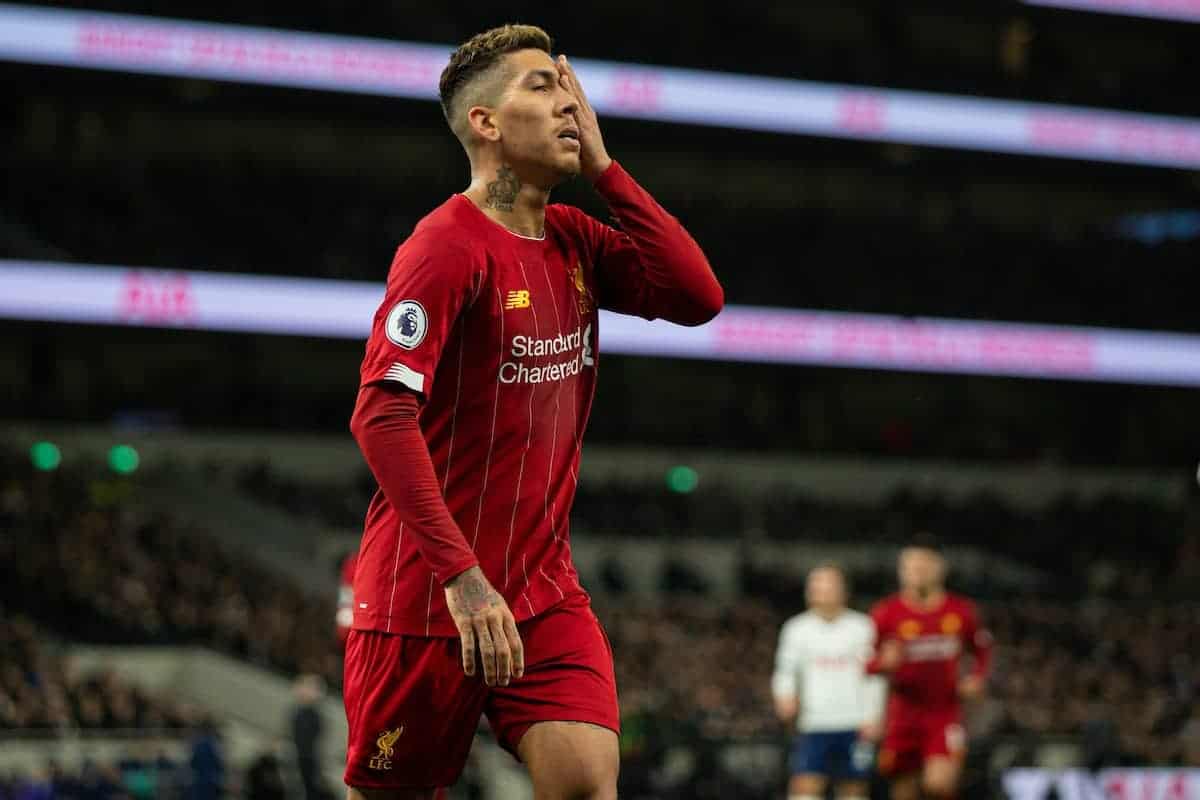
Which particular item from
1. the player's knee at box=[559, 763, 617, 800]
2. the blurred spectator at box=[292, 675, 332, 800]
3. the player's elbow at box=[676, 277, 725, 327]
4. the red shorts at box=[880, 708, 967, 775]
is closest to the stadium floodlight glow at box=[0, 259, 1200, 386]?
the blurred spectator at box=[292, 675, 332, 800]

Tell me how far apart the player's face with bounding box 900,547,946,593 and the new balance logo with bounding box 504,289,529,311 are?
732 centimetres

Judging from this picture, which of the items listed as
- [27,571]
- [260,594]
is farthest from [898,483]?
[27,571]

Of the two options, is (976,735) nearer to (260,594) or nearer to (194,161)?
(260,594)

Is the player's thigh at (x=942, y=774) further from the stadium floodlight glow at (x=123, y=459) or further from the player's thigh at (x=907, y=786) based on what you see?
the stadium floodlight glow at (x=123, y=459)

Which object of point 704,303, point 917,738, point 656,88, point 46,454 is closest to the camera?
point 704,303

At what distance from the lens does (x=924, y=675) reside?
10867mm

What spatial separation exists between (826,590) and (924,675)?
46.5 inches

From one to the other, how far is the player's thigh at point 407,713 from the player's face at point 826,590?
7.94 meters

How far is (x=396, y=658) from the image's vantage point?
3965mm

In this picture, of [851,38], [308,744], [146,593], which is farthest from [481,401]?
[851,38]

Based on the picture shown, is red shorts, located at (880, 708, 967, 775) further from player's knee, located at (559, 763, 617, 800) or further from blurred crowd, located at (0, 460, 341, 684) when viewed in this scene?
blurred crowd, located at (0, 460, 341, 684)

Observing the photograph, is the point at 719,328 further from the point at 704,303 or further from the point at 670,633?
the point at 704,303

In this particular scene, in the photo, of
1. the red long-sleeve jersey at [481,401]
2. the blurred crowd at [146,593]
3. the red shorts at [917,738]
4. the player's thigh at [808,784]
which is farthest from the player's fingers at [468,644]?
the blurred crowd at [146,593]

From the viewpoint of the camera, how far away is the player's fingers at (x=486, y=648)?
364 cm
